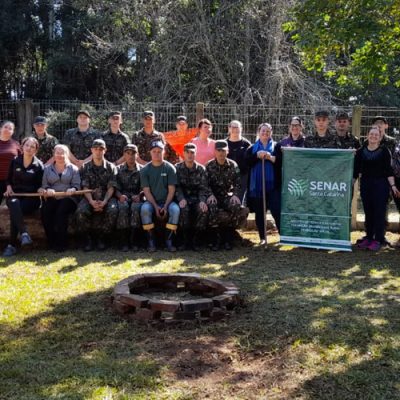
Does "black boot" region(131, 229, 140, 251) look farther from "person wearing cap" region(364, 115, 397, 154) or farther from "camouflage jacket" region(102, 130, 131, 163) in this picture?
"person wearing cap" region(364, 115, 397, 154)

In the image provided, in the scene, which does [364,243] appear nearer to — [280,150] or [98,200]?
[280,150]

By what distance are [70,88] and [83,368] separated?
15.3 meters

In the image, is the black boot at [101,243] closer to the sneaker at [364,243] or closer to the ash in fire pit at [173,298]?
the ash in fire pit at [173,298]

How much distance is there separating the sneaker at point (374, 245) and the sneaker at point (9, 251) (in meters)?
4.84

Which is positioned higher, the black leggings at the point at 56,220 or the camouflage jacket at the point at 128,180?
the camouflage jacket at the point at 128,180

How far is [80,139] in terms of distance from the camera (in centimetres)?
833

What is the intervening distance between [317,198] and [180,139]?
2.70 m

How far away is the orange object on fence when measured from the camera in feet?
30.0

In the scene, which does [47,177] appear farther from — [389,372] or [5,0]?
[5,0]

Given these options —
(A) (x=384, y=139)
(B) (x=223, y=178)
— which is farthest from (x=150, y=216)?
(A) (x=384, y=139)

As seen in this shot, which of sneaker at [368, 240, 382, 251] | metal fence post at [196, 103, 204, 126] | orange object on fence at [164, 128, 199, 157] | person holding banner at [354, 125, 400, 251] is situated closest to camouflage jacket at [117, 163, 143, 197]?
orange object on fence at [164, 128, 199, 157]

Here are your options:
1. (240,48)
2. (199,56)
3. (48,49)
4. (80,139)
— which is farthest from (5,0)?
(80,139)

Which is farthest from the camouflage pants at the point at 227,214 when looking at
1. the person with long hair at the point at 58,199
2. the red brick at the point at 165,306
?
the red brick at the point at 165,306

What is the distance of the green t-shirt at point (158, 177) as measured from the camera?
7555 millimetres
